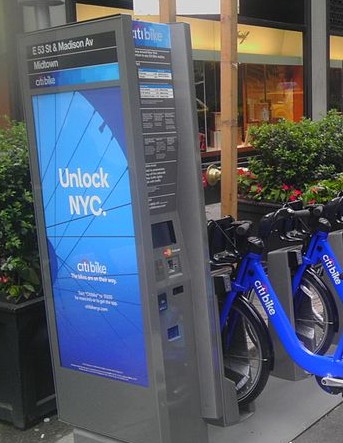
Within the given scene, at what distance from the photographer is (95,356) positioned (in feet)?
10.2

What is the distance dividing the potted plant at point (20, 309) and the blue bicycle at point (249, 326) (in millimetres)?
1097

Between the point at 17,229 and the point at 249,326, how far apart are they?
148 cm

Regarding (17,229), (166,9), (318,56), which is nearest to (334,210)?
(166,9)

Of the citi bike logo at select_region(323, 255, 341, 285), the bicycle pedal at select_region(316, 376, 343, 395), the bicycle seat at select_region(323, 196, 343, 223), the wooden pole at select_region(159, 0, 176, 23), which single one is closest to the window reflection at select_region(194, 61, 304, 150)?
the wooden pole at select_region(159, 0, 176, 23)

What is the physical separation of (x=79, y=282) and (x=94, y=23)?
47.0 inches

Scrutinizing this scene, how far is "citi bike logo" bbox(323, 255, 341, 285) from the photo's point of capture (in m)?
4.10

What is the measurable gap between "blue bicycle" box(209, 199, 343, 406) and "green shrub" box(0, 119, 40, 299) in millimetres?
1102

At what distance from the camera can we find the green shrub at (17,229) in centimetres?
372

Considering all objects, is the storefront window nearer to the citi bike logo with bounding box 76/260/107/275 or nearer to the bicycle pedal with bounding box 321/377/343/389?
the bicycle pedal with bounding box 321/377/343/389

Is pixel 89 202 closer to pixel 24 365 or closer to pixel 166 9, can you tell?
pixel 24 365

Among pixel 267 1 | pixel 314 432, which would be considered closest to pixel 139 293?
pixel 314 432

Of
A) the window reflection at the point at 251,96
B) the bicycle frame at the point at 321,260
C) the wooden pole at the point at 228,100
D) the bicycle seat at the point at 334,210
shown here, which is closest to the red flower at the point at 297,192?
the wooden pole at the point at 228,100

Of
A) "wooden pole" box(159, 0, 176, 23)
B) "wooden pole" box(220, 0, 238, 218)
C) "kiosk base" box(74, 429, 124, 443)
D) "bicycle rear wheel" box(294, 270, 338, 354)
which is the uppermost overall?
"wooden pole" box(159, 0, 176, 23)

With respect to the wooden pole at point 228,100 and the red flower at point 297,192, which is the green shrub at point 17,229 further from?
the red flower at point 297,192
